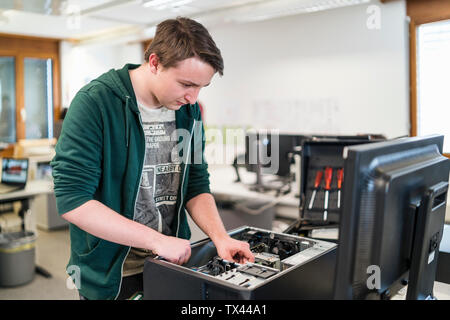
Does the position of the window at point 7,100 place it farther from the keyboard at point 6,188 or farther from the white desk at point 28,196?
the keyboard at point 6,188

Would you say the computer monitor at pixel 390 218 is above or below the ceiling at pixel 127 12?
below

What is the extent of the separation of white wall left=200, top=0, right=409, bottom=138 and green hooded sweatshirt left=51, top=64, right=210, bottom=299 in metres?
3.55

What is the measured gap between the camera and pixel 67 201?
3.40ft

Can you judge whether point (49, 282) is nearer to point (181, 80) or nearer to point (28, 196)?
point (28, 196)

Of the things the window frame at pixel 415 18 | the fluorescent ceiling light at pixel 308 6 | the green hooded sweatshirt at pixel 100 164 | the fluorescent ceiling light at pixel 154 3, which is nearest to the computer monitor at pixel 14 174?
the fluorescent ceiling light at pixel 154 3

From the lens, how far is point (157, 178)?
4.13 ft

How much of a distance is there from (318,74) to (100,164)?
160 inches

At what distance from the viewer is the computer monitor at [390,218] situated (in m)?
0.70

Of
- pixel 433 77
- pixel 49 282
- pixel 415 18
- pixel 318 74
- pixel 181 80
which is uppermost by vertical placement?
pixel 415 18

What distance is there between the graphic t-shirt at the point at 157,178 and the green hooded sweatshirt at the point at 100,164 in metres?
0.04

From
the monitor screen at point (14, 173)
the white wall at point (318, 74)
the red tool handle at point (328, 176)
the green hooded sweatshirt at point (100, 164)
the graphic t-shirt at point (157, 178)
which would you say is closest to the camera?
the green hooded sweatshirt at point (100, 164)

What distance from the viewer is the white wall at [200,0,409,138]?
423 cm

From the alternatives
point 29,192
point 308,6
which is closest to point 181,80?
point 29,192

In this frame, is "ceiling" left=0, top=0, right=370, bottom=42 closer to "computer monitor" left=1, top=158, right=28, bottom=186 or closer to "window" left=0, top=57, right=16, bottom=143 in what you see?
"window" left=0, top=57, right=16, bottom=143
